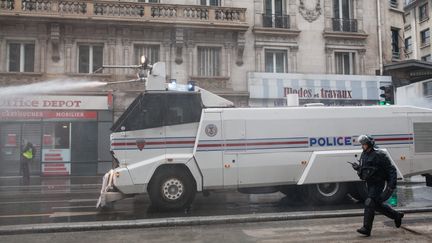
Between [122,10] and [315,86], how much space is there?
10355mm

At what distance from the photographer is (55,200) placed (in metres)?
11.7

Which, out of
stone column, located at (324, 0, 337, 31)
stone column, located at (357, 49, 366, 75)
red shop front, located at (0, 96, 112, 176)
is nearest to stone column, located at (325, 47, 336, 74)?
stone column, located at (324, 0, 337, 31)

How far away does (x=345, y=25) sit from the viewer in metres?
23.0

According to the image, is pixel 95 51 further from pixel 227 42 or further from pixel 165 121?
pixel 165 121

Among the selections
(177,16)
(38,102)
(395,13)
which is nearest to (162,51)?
(177,16)

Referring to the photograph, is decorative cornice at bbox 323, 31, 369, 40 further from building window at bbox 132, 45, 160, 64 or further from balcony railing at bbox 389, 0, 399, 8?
building window at bbox 132, 45, 160, 64

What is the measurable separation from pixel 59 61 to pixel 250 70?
9.27 meters

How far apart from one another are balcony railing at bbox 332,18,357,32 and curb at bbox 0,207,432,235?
52.6 ft

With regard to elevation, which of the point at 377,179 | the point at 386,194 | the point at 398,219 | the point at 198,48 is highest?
the point at 198,48

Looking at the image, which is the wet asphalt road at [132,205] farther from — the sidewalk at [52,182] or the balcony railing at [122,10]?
the balcony railing at [122,10]

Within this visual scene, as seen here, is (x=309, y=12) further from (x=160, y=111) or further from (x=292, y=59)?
(x=160, y=111)

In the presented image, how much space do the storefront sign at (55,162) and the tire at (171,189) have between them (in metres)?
11.7

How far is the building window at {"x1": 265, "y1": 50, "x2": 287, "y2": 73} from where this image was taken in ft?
71.8

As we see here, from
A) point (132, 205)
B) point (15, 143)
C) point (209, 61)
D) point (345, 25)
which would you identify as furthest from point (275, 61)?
point (132, 205)
